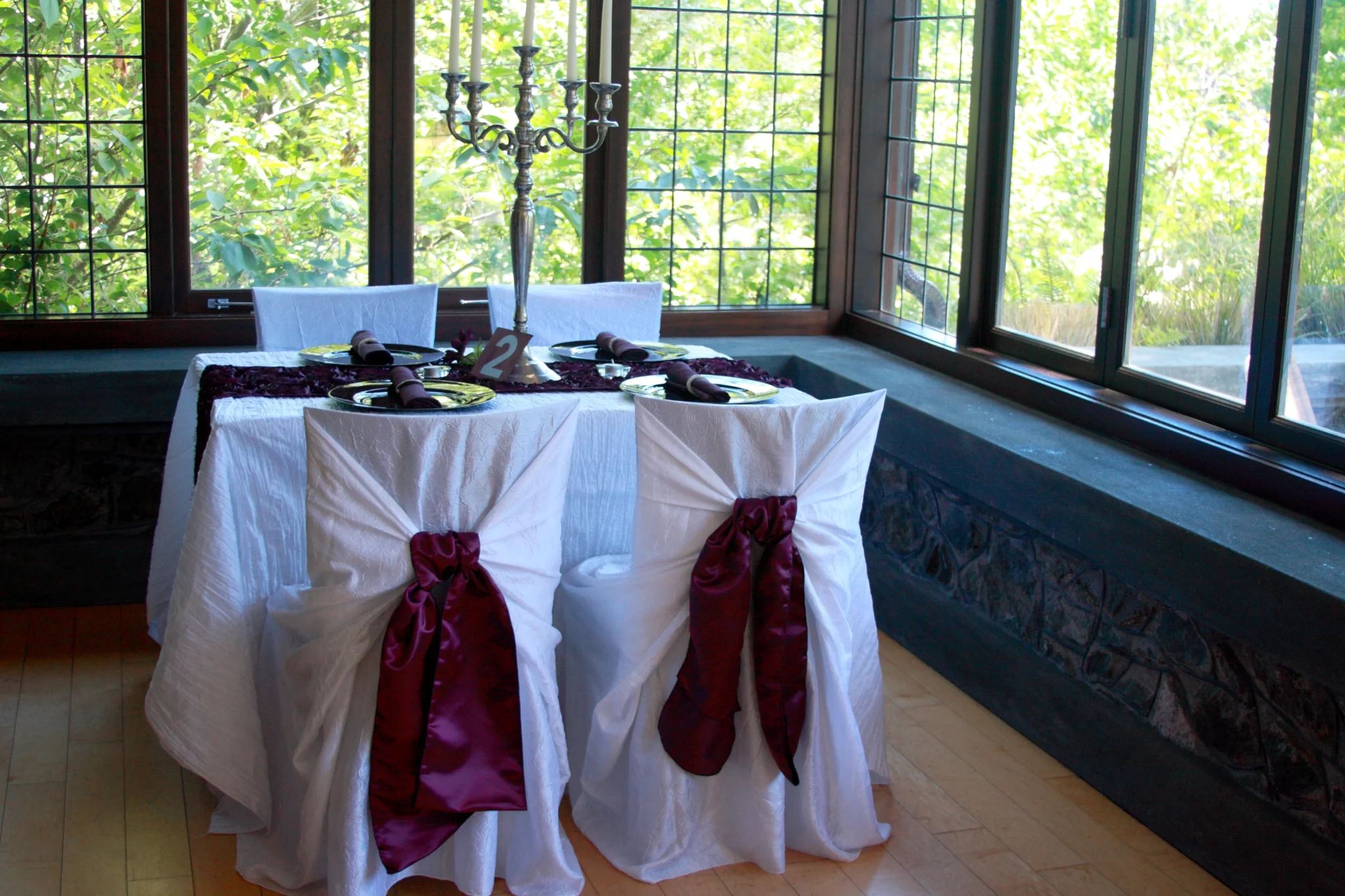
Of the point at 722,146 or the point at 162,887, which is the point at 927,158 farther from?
the point at 162,887

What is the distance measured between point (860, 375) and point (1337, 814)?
6.45 feet

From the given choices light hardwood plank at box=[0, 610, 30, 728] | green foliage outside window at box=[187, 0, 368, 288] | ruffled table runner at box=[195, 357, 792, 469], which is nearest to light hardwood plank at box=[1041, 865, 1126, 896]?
ruffled table runner at box=[195, 357, 792, 469]

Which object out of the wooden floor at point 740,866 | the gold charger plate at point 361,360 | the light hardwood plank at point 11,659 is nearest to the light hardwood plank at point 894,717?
the wooden floor at point 740,866

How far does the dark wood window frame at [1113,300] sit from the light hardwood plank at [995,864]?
34.5 inches

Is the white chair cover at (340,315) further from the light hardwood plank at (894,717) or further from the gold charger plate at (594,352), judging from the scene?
the light hardwood plank at (894,717)

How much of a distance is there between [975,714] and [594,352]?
126 centimetres

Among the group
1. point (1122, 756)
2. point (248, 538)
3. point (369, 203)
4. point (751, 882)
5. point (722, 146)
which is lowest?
point (751, 882)

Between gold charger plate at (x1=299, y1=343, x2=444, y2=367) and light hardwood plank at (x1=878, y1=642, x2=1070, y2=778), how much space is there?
4.65 feet

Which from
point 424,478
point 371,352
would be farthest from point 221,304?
point 424,478

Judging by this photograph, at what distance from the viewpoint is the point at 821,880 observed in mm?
2479

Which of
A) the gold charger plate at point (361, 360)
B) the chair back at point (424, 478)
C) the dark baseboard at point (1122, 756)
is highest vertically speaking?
the gold charger plate at point (361, 360)

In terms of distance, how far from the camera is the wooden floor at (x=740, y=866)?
2439 mm

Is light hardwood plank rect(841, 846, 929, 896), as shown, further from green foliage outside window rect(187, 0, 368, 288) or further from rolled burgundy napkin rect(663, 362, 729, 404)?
green foliage outside window rect(187, 0, 368, 288)

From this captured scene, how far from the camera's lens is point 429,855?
235cm
